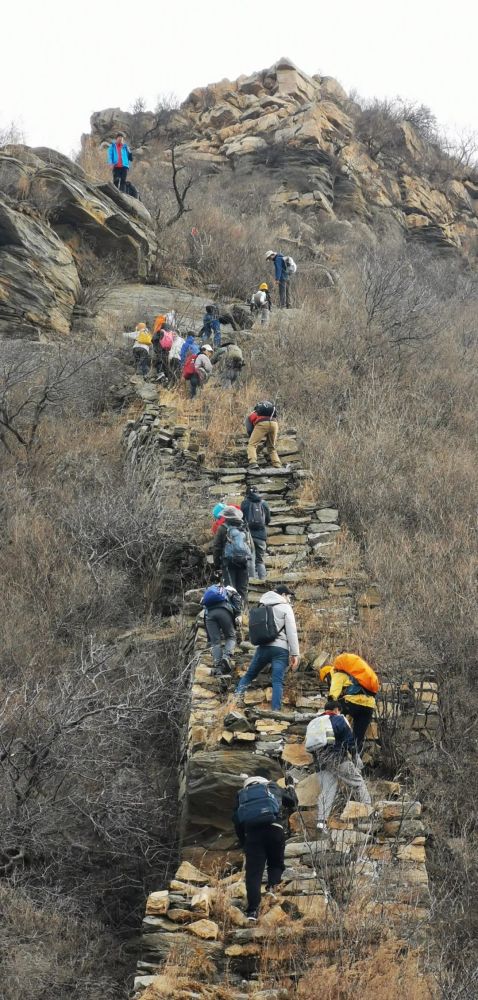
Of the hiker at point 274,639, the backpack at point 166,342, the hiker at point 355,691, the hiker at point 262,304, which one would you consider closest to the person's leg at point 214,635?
the hiker at point 274,639

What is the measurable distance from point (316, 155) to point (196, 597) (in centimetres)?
2673

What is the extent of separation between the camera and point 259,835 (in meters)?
6.03

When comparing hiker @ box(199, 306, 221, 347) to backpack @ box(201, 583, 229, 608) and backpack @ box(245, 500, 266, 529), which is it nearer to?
backpack @ box(245, 500, 266, 529)

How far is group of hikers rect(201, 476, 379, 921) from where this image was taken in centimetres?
608

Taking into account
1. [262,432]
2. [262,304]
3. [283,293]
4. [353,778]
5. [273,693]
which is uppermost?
[283,293]

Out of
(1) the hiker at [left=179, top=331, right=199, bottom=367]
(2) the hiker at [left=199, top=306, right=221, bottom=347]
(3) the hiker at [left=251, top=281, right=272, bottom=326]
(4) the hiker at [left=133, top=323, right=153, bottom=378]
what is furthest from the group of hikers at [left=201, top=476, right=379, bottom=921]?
(3) the hiker at [left=251, top=281, right=272, bottom=326]

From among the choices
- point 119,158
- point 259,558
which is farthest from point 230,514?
point 119,158

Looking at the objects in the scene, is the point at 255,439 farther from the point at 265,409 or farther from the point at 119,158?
the point at 119,158

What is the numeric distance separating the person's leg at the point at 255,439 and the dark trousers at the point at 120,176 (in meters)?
14.2

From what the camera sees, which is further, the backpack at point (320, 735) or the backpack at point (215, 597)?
the backpack at point (215, 597)

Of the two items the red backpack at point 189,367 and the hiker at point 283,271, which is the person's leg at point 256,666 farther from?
the hiker at point 283,271

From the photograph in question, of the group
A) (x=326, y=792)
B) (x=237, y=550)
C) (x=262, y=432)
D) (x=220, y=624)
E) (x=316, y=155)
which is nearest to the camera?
(x=326, y=792)

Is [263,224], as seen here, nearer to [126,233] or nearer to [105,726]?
[126,233]

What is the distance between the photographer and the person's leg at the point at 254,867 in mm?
6012
